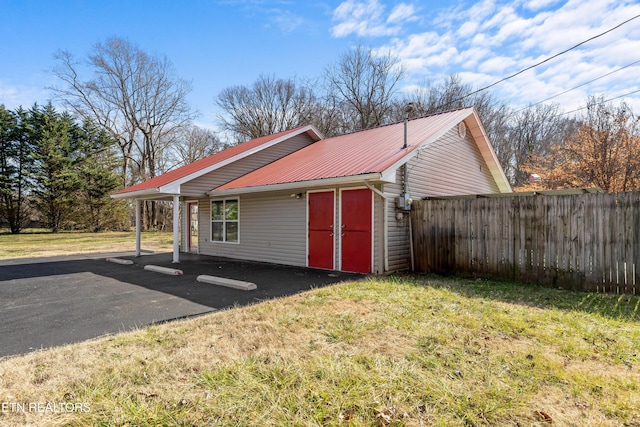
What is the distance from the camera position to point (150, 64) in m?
26.5

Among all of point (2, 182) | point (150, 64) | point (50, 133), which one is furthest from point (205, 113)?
point (2, 182)

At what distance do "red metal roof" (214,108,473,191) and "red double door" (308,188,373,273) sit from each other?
698 mm

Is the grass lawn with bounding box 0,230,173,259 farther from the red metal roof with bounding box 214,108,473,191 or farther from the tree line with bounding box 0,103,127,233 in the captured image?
the red metal roof with bounding box 214,108,473,191

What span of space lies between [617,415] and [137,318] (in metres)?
5.06

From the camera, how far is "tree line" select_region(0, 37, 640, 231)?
952 inches

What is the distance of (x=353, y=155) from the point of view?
927 cm

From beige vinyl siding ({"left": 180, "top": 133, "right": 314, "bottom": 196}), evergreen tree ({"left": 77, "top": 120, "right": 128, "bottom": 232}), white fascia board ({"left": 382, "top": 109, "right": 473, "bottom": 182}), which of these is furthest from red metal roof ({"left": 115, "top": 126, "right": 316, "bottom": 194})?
evergreen tree ({"left": 77, "top": 120, "right": 128, "bottom": 232})

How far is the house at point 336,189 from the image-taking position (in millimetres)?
7938

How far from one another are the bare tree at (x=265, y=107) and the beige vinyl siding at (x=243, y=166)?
1449cm

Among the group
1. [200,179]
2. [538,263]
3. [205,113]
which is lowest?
[538,263]

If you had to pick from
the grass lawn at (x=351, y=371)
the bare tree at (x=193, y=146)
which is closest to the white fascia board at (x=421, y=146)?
the grass lawn at (x=351, y=371)

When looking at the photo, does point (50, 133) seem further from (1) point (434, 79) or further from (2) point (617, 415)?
(2) point (617, 415)

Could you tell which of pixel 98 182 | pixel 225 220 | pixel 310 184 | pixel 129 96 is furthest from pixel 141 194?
pixel 129 96

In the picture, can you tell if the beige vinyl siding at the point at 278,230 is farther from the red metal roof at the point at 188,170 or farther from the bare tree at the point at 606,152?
the bare tree at the point at 606,152
